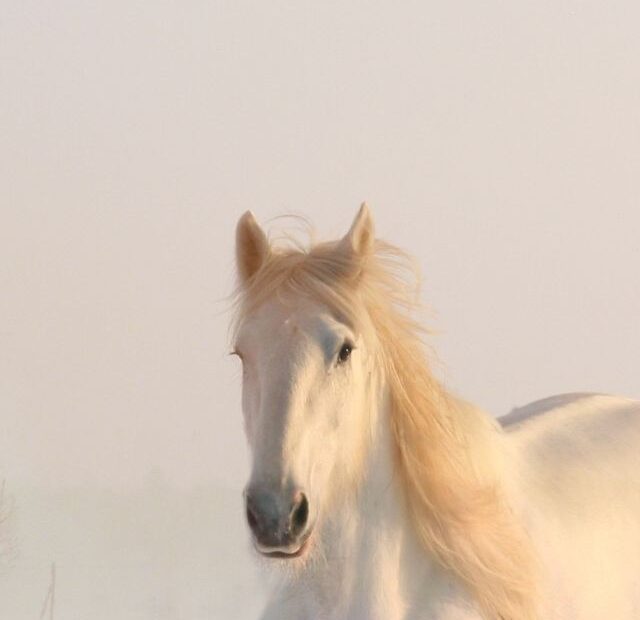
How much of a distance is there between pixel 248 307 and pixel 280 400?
54 cm

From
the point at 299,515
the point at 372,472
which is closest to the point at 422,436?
the point at 372,472

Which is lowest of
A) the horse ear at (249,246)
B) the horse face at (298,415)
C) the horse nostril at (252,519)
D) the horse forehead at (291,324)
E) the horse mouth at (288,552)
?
the horse mouth at (288,552)

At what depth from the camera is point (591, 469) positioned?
820 cm

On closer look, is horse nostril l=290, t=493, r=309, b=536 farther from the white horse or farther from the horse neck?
the horse neck

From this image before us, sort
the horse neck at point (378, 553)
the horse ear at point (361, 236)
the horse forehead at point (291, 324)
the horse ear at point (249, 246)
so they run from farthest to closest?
the horse ear at point (249, 246) < the horse ear at point (361, 236) < the horse neck at point (378, 553) < the horse forehead at point (291, 324)

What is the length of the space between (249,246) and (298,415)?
0.92 metres

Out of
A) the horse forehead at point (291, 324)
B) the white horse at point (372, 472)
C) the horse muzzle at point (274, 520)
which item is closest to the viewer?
the horse muzzle at point (274, 520)

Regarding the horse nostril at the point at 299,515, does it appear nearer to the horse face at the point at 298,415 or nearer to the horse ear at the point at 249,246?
the horse face at the point at 298,415

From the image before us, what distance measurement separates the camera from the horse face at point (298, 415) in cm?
641

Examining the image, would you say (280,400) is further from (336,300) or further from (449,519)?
(449,519)

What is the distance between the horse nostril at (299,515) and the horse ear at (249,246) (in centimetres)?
105

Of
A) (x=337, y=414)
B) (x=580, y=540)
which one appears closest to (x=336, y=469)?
(x=337, y=414)

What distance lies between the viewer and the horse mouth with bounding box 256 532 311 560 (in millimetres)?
6434

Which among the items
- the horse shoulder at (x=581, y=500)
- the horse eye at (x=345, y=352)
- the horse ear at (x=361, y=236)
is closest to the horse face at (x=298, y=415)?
the horse eye at (x=345, y=352)
